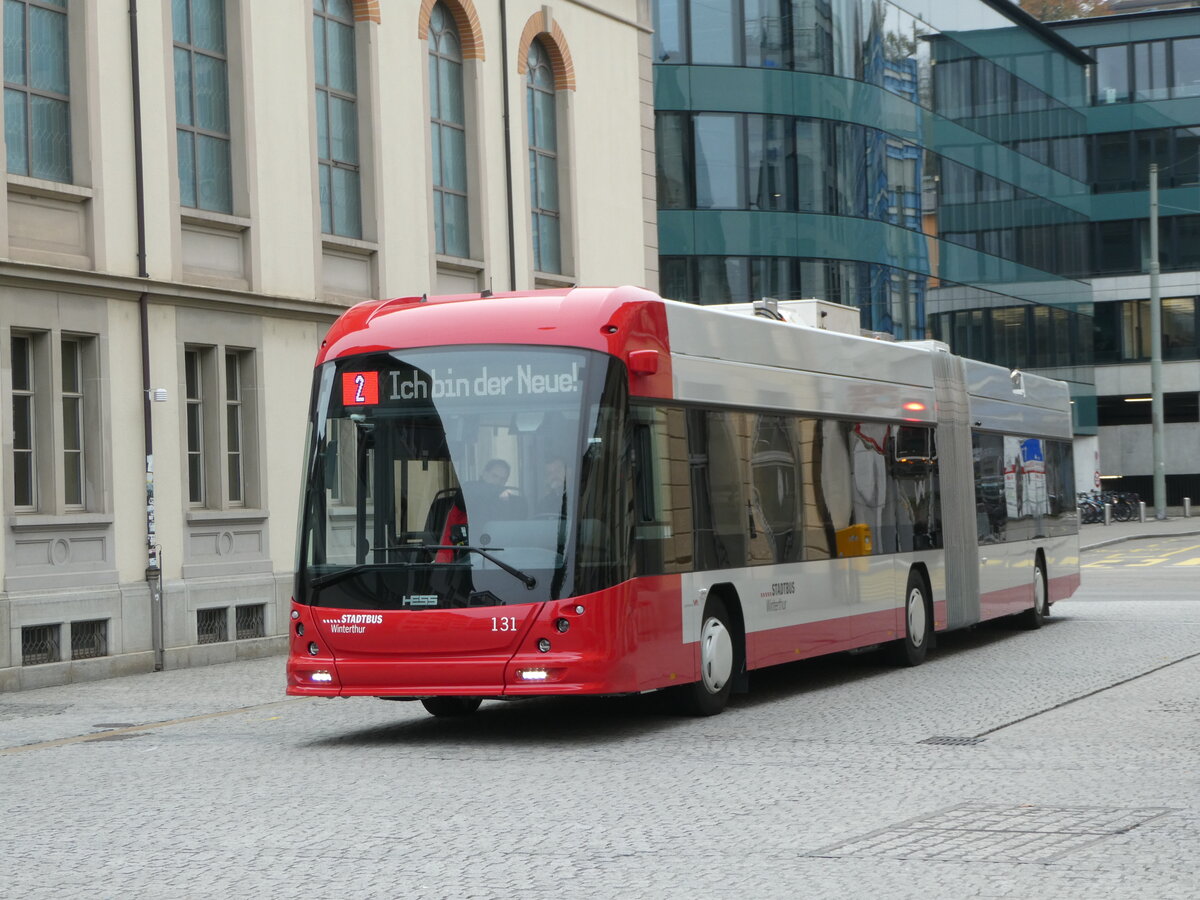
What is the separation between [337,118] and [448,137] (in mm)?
2367

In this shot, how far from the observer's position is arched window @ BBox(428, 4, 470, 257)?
25.1 metres

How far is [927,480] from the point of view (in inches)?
724

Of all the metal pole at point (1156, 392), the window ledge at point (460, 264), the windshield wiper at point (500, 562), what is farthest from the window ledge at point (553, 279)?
the metal pole at point (1156, 392)

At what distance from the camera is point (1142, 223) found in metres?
70.8

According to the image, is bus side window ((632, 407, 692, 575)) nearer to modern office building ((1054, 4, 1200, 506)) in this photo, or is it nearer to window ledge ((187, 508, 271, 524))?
window ledge ((187, 508, 271, 524))

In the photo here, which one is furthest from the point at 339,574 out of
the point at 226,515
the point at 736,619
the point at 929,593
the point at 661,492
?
the point at 226,515

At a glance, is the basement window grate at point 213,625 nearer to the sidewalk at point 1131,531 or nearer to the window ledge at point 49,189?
the window ledge at point 49,189

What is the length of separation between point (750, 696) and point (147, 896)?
839 centimetres

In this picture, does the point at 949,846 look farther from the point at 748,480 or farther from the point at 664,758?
the point at 748,480

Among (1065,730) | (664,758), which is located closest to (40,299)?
(664,758)

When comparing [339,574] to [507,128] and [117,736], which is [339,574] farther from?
[507,128]

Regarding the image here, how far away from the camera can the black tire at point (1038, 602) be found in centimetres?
2178

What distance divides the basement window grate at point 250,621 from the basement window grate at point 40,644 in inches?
110

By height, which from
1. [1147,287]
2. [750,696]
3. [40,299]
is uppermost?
[1147,287]
